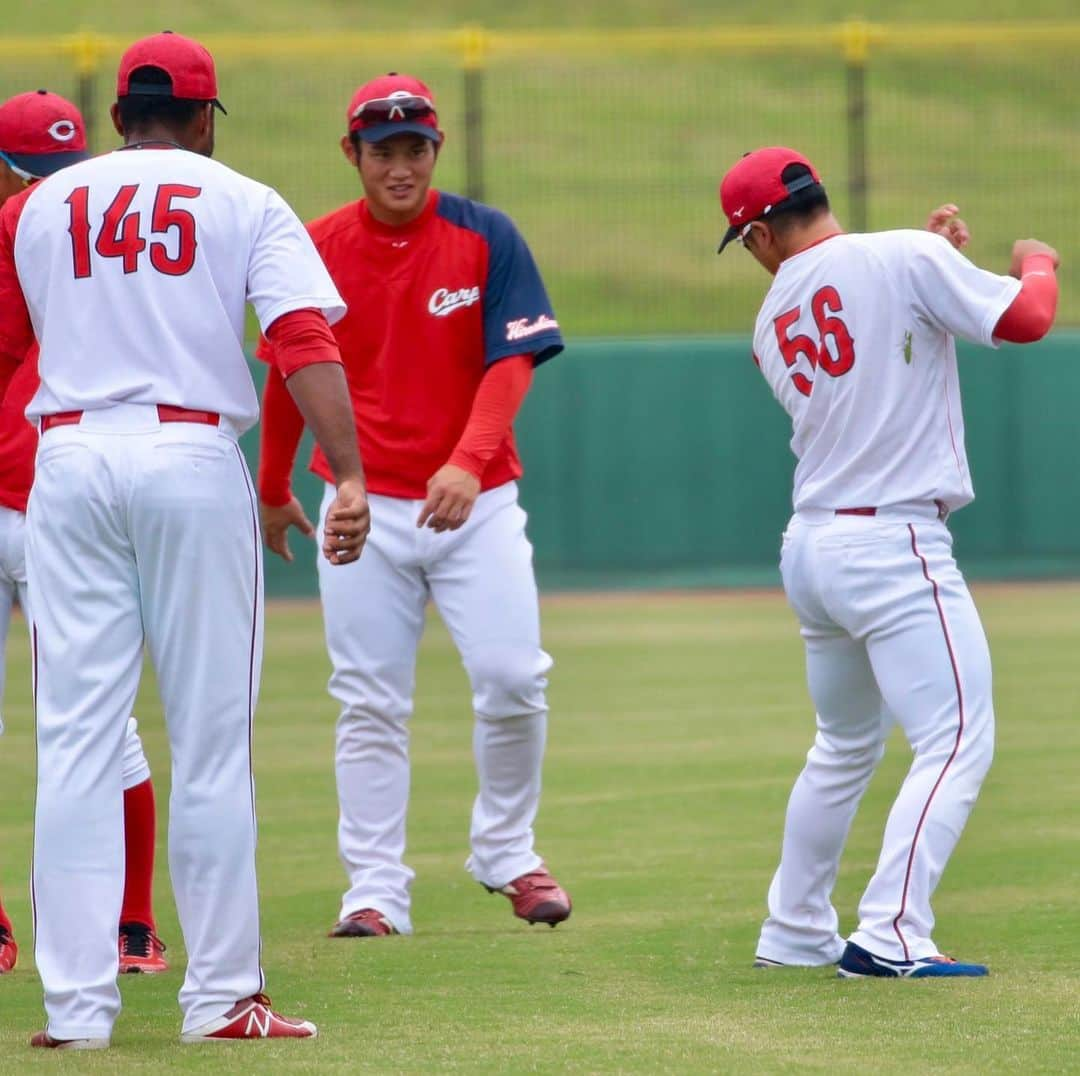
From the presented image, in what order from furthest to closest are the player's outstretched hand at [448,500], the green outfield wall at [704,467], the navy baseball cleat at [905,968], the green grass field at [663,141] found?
the green grass field at [663,141] < the green outfield wall at [704,467] < the player's outstretched hand at [448,500] < the navy baseball cleat at [905,968]

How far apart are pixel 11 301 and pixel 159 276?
441mm

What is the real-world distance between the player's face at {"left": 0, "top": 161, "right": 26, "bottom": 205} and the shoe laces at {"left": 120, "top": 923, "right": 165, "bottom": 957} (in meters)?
1.92

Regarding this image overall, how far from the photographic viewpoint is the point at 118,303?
439 cm

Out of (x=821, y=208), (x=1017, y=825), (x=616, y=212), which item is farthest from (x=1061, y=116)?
(x=821, y=208)

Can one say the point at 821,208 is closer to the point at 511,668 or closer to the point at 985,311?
the point at 985,311

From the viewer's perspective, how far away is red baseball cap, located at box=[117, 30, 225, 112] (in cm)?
448

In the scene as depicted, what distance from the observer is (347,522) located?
14.8 ft

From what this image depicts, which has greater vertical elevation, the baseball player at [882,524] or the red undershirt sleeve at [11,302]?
the red undershirt sleeve at [11,302]

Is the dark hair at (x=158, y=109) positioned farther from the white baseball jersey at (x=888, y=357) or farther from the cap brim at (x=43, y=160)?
the white baseball jersey at (x=888, y=357)

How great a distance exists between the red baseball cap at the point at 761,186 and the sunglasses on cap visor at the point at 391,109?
1.19 m

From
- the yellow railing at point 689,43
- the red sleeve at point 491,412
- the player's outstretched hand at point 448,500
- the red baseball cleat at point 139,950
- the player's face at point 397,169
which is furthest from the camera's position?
the yellow railing at point 689,43

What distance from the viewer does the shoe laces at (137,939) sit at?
5574mm

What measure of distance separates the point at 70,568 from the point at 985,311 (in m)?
2.16

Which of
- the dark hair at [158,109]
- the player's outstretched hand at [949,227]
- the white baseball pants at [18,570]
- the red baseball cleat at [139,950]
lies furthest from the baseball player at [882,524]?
the white baseball pants at [18,570]
